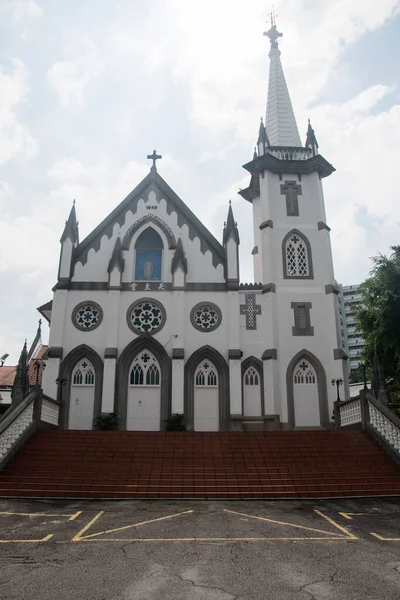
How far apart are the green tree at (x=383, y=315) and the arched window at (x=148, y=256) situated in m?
11.4

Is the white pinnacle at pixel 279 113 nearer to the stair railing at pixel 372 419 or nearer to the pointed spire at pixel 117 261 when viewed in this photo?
the pointed spire at pixel 117 261

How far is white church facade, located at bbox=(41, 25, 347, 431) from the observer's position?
2353 cm

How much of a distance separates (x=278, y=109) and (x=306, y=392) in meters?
19.2

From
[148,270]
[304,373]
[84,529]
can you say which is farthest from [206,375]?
[84,529]

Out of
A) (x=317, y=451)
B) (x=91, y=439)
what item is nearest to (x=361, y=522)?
(x=317, y=451)

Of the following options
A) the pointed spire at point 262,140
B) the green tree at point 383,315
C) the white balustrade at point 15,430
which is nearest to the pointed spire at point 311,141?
the pointed spire at point 262,140

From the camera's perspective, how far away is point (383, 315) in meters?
23.8

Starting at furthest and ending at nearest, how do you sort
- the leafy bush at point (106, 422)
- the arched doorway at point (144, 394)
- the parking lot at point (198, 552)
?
the arched doorway at point (144, 394) → the leafy bush at point (106, 422) → the parking lot at point (198, 552)

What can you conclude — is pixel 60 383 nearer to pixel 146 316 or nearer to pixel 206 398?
pixel 146 316

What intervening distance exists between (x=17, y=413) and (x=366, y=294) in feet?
61.2

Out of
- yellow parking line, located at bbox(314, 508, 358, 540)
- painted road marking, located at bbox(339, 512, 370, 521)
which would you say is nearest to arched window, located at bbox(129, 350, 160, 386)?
yellow parking line, located at bbox(314, 508, 358, 540)

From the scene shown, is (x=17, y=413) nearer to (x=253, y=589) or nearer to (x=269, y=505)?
(x=269, y=505)

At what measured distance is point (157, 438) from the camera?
59.1 feet

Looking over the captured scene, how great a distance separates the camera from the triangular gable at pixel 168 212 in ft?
86.1
